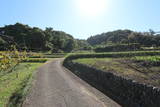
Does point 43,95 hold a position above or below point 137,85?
below

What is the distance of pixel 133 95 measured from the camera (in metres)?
7.15

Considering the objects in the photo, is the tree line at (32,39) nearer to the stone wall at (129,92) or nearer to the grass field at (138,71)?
the grass field at (138,71)

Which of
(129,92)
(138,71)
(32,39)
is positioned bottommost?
(129,92)

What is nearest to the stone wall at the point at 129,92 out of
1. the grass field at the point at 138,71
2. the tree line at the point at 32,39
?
the grass field at the point at 138,71

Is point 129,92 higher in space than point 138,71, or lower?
lower

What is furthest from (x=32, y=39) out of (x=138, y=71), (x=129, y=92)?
(x=129, y=92)

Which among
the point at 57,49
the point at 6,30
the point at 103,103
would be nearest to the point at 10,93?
the point at 103,103

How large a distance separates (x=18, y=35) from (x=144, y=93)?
36832mm

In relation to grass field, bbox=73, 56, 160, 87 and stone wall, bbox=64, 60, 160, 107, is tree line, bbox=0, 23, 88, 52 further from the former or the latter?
stone wall, bbox=64, 60, 160, 107

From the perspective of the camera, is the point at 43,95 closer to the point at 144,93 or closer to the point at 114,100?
the point at 114,100

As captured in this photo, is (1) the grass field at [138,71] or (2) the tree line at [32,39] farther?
(2) the tree line at [32,39]

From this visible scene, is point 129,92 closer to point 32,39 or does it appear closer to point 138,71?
point 138,71

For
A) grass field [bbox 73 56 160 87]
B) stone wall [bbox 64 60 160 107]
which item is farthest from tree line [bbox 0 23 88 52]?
stone wall [bbox 64 60 160 107]

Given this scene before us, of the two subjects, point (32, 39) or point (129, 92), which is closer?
point (129, 92)
